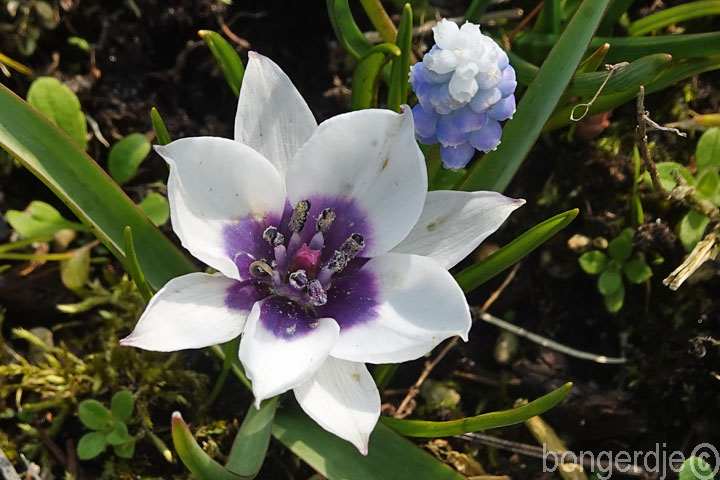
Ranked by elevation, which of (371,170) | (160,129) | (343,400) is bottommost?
(343,400)

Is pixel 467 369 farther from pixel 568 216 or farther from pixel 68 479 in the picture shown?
pixel 68 479

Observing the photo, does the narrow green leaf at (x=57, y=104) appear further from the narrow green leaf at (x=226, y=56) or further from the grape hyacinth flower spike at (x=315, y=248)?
the grape hyacinth flower spike at (x=315, y=248)

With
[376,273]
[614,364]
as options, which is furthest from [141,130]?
[614,364]

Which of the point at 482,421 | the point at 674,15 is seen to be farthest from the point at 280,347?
the point at 674,15

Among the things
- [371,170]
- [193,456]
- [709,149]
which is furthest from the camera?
[709,149]

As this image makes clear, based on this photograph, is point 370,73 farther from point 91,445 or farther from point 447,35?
point 91,445
